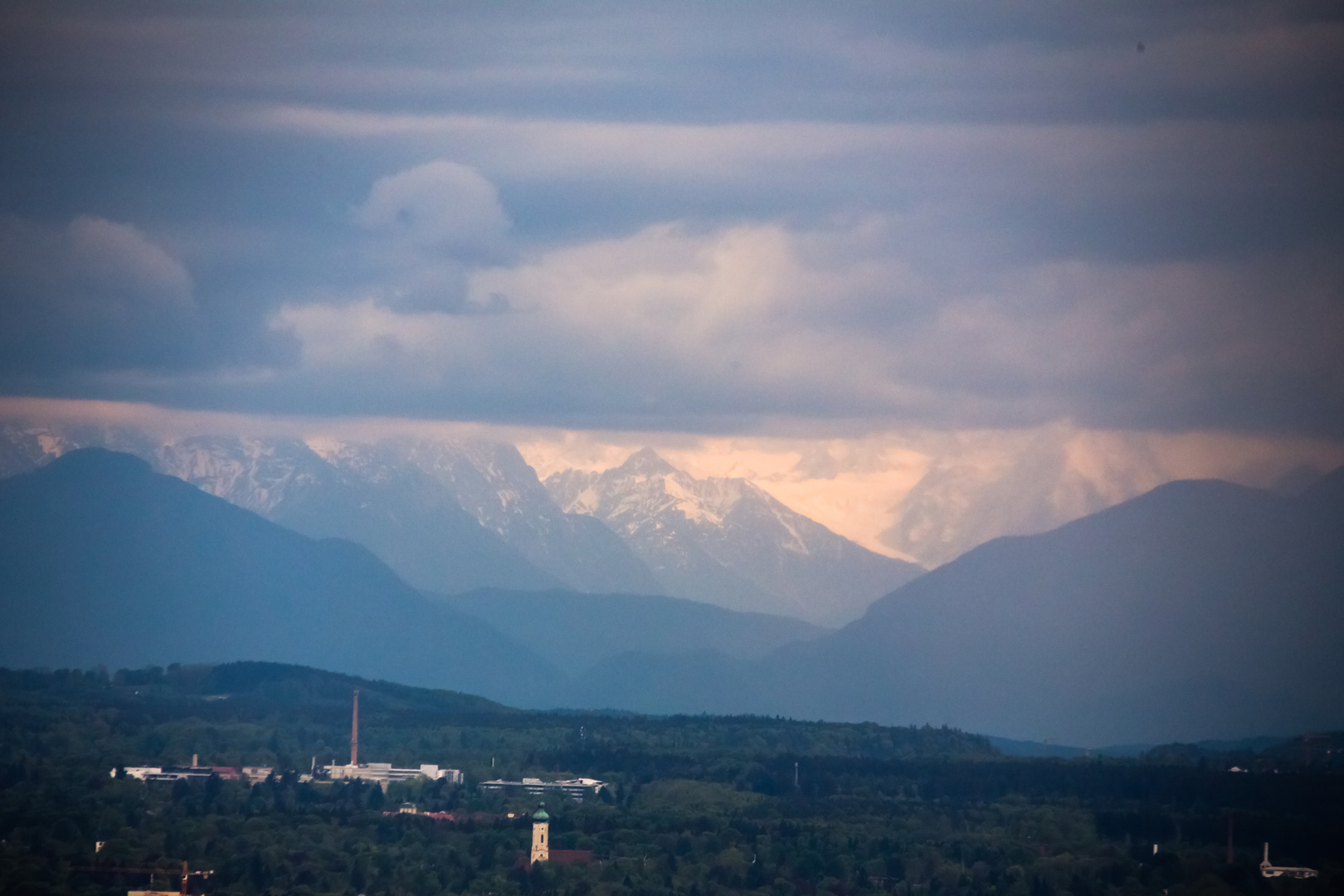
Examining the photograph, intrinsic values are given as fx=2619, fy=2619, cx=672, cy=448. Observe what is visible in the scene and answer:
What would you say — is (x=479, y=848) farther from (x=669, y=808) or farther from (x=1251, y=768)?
(x=1251, y=768)

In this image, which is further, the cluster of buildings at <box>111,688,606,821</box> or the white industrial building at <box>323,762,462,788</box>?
the white industrial building at <box>323,762,462,788</box>

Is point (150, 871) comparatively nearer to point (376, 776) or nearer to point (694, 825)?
point (694, 825)

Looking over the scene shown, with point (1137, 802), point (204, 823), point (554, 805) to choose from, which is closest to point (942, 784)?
point (1137, 802)

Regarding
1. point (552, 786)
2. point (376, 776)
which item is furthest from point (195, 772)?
point (552, 786)

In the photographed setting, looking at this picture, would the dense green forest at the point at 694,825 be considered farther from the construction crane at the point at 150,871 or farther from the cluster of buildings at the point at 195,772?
the cluster of buildings at the point at 195,772

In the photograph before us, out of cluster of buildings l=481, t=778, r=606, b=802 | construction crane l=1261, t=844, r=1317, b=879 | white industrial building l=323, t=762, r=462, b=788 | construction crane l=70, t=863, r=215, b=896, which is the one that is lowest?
construction crane l=70, t=863, r=215, b=896

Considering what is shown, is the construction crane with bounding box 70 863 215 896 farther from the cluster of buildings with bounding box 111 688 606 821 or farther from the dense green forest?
the cluster of buildings with bounding box 111 688 606 821

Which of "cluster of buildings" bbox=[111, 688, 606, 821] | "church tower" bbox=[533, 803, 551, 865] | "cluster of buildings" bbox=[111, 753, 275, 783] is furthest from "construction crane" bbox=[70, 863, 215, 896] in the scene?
"cluster of buildings" bbox=[111, 688, 606, 821]
